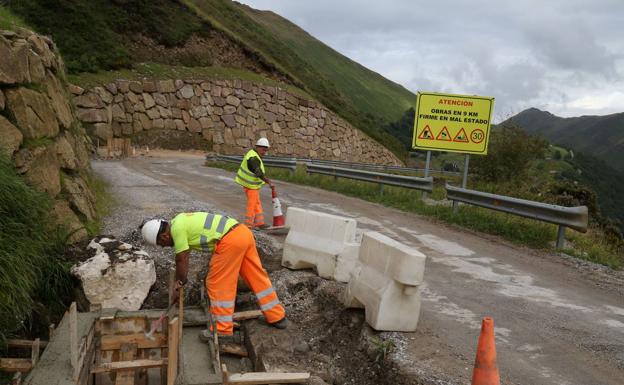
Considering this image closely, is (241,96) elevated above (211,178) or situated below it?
above

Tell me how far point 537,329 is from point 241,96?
31062mm

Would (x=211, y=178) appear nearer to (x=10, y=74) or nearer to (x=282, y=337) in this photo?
(x=10, y=74)

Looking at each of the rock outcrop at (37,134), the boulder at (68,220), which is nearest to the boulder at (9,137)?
the rock outcrop at (37,134)

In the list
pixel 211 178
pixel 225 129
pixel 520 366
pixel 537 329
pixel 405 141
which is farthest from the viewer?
pixel 405 141

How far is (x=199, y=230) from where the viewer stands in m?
5.65

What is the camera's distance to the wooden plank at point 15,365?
4.98m

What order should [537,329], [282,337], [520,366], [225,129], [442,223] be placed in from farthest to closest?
[225,129], [442,223], [282,337], [537,329], [520,366]

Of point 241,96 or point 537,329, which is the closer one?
point 537,329

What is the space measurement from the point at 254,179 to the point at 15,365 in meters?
5.01

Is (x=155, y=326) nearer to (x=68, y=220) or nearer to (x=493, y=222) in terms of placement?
(x=68, y=220)

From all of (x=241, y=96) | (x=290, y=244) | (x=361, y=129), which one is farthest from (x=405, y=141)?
(x=290, y=244)

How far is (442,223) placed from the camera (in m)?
11.2

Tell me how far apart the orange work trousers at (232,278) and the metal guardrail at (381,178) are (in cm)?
784

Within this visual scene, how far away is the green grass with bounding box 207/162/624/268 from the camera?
912 cm
